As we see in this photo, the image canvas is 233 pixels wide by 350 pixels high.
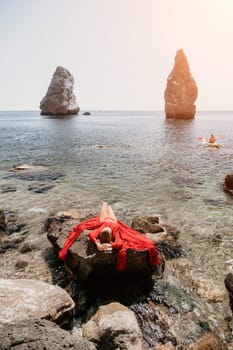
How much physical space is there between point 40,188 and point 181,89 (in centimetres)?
9546

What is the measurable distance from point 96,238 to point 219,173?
1695cm

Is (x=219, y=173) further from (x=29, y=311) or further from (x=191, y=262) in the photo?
(x=29, y=311)

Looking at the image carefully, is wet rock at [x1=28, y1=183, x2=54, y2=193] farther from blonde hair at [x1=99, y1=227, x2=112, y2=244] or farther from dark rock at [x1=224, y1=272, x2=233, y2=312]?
dark rock at [x1=224, y1=272, x2=233, y2=312]

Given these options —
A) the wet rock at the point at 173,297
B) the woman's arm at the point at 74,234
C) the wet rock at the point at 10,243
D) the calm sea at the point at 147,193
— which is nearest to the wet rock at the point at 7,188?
the calm sea at the point at 147,193

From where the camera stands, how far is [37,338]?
362 cm

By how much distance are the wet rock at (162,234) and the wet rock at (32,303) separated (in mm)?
4455

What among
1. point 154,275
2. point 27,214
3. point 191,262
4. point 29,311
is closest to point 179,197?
point 191,262

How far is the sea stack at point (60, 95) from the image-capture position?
119 metres

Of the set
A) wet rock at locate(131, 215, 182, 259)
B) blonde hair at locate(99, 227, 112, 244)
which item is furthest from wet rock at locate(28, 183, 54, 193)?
blonde hair at locate(99, 227, 112, 244)

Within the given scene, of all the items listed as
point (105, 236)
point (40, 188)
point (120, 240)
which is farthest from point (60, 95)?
point (120, 240)

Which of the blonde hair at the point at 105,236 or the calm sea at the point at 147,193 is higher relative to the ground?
the blonde hair at the point at 105,236

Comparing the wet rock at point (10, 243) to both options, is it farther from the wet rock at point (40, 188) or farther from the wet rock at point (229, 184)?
the wet rock at point (229, 184)

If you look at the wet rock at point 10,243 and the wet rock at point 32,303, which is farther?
the wet rock at point 10,243

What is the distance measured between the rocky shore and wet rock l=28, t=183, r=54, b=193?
619 centimetres
